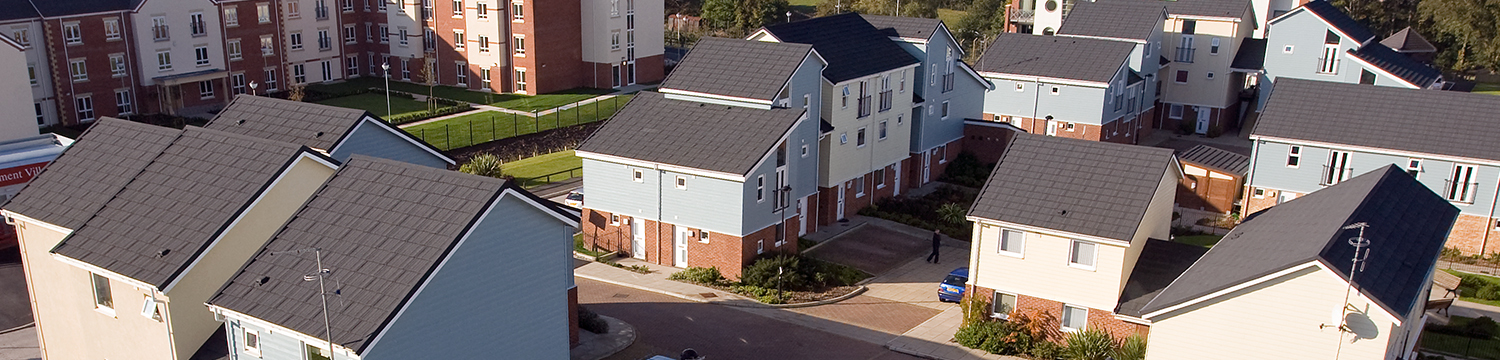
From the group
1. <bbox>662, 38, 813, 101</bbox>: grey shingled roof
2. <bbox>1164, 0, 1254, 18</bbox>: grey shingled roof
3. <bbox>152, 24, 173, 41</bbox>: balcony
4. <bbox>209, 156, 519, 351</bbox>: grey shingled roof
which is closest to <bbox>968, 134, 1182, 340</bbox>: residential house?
<bbox>662, 38, 813, 101</bbox>: grey shingled roof

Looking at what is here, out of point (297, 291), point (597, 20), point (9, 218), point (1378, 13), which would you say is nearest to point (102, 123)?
point (9, 218)

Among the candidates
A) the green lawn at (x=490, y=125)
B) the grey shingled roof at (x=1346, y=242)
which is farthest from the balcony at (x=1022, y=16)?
the grey shingled roof at (x=1346, y=242)

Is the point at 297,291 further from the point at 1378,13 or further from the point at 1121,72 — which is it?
the point at 1378,13

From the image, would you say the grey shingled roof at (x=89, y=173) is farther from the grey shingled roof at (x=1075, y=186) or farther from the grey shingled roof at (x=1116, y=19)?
the grey shingled roof at (x=1116, y=19)

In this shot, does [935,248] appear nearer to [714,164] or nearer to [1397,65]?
[714,164]

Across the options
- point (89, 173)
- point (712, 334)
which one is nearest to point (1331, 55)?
point (712, 334)

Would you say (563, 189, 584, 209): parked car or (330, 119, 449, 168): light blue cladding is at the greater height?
(330, 119, 449, 168): light blue cladding

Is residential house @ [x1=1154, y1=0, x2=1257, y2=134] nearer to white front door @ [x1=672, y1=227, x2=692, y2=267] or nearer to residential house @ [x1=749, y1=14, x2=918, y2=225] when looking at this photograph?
residential house @ [x1=749, y1=14, x2=918, y2=225]

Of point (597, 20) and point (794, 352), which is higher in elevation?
point (597, 20)
